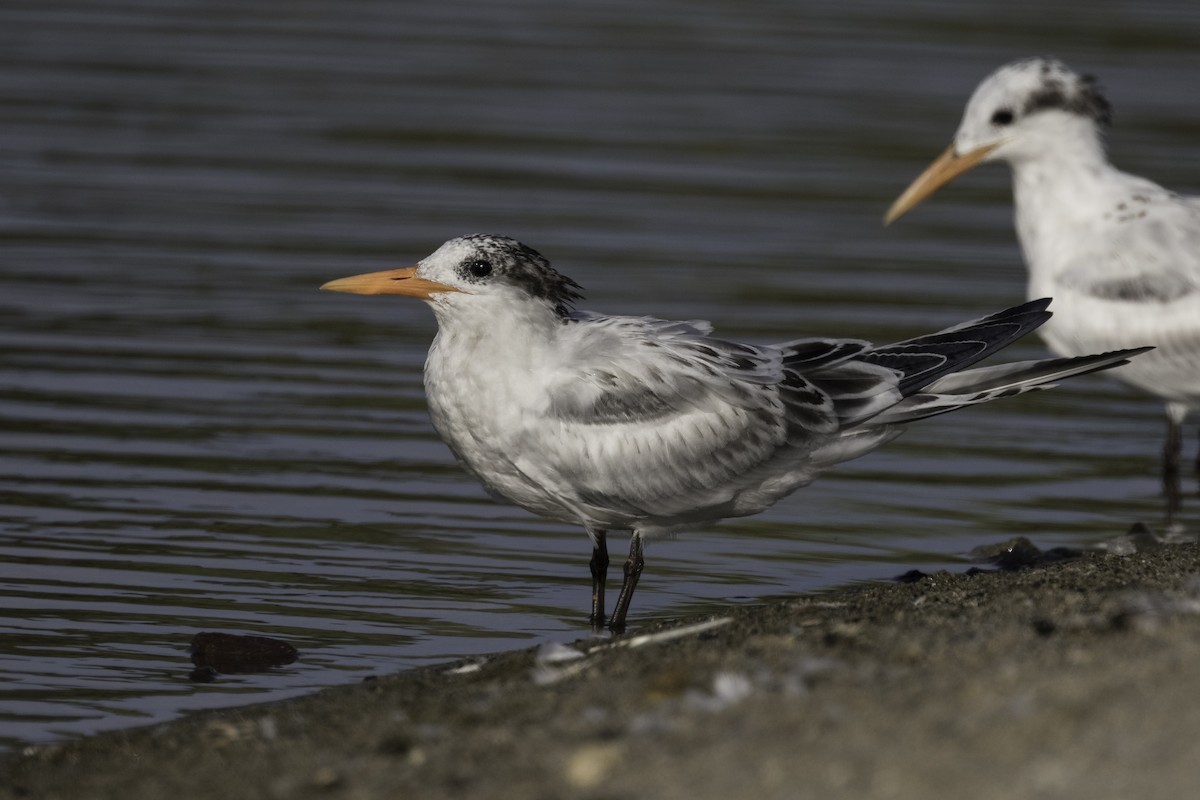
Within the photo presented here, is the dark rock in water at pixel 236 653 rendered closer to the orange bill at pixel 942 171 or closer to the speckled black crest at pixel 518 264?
the speckled black crest at pixel 518 264

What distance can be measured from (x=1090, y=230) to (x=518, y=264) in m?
3.02

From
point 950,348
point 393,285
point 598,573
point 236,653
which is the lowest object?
point 236,653

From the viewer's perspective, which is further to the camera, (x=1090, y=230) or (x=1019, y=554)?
(x=1090, y=230)

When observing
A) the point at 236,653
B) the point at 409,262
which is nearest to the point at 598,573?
the point at 236,653

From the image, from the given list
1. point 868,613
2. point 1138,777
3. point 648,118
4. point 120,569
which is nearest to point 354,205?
point 648,118

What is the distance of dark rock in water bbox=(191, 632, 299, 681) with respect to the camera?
16.8 ft

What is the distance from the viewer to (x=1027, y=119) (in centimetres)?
776

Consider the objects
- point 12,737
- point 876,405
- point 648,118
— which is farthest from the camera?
point 648,118

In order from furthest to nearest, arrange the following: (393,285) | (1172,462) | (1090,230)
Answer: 1. (1090,230)
2. (1172,462)
3. (393,285)

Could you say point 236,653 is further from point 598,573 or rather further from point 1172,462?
point 1172,462

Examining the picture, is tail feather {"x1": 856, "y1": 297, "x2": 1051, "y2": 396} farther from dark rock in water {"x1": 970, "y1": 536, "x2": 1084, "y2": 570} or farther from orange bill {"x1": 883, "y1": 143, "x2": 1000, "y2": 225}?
orange bill {"x1": 883, "y1": 143, "x2": 1000, "y2": 225}

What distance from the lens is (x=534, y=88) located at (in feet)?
44.2

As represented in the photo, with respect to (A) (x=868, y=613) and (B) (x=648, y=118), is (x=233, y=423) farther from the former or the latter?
(B) (x=648, y=118)

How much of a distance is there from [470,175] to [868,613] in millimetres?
6622
